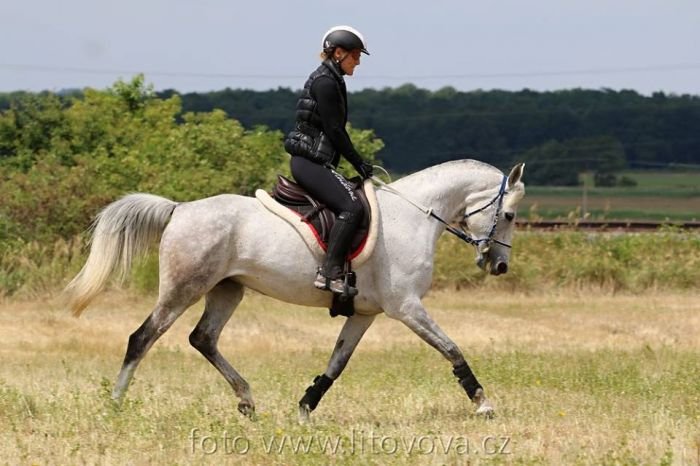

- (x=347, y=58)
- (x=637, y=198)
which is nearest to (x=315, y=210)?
(x=347, y=58)

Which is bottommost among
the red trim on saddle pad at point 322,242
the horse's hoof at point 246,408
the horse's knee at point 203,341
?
the horse's hoof at point 246,408

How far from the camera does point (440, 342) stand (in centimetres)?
1147

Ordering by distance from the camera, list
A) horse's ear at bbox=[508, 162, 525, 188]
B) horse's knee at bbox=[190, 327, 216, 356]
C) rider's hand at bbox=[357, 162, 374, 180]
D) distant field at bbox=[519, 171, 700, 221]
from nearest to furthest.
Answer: rider's hand at bbox=[357, 162, 374, 180] → horse's knee at bbox=[190, 327, 216, 356] → horse's ear at bbox=[508, 162, 525, 188] → distant field at bbox=[519, 171, 700, 221]

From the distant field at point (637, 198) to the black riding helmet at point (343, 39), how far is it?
38842 millimetres

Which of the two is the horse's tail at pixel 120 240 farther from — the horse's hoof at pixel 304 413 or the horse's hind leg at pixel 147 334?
the horse's hoof at pixel 304 413

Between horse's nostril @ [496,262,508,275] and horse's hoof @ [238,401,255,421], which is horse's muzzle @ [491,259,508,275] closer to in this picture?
horse's nostril @ [496,262,508,275]

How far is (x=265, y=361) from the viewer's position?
16.9 meters

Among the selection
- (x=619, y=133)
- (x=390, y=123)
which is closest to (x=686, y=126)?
(x=619, y=133)

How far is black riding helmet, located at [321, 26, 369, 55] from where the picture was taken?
11414 millimetres

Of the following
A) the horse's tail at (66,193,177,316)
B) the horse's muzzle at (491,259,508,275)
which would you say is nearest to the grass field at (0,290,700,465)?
the horse's tail at (66,193,177,316)

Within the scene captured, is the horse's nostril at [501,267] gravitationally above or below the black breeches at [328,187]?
below

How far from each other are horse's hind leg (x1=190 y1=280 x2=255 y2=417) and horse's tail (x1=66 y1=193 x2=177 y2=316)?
732mm

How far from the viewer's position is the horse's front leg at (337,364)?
37.7 ft

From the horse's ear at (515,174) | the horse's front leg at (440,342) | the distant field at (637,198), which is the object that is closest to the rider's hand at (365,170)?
the horse's front leg at (440,342)
